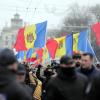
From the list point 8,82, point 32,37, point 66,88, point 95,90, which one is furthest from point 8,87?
point 32,37

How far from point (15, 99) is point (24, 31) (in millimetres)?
16397

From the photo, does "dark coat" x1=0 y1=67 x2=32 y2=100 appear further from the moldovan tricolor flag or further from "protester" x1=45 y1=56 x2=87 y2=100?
the moldovan tricolor flag

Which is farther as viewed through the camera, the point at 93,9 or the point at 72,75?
the point at 93,9

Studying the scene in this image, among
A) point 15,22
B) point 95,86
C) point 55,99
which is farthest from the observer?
point 15,22

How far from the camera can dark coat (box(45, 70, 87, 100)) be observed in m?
6.88

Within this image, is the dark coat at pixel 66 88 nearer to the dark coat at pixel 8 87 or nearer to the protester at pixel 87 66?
the protester at pixel 87 66

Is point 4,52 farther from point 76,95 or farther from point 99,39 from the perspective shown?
point 99,39

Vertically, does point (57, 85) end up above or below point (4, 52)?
below

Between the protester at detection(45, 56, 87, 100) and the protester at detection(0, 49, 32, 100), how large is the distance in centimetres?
242

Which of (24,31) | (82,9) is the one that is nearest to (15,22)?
(82,9)

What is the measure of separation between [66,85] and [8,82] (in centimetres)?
264

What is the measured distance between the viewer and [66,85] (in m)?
6.96

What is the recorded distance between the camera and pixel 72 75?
276 inches

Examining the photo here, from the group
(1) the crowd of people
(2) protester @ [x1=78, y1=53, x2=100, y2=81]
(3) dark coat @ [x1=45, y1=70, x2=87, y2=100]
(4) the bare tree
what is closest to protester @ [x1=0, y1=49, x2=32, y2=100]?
(1) the crowd of people
